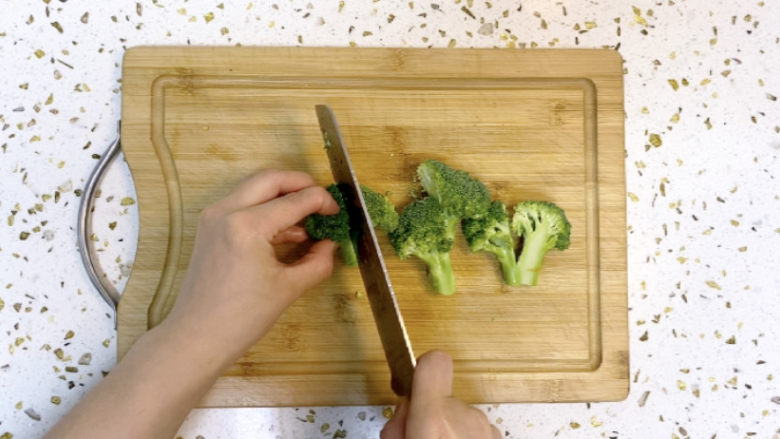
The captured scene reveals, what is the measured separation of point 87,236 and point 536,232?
1102 millimetres

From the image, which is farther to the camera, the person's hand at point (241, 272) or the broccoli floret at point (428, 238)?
the broccoli floret at point (428, 238)

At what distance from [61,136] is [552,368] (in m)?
1.36

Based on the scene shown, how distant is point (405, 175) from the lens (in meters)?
1.49

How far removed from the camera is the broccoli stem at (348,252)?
1.42 metres

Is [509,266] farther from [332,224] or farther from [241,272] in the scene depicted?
[241,272]

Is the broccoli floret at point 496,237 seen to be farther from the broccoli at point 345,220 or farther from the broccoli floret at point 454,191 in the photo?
the broccoli at point 345,220

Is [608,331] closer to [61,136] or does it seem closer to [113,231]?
[113,231]

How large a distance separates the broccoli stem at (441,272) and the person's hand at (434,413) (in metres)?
0.19

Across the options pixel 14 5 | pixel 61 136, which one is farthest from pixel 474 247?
pixel 14 5

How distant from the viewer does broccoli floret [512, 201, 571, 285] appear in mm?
1419

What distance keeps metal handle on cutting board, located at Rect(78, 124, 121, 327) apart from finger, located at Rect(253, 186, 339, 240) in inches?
18.0

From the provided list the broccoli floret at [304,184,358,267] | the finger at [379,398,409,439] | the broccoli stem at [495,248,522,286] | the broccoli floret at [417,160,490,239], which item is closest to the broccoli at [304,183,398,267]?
the broccoli floret at [304,184,358,267]

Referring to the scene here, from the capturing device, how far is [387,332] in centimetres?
138

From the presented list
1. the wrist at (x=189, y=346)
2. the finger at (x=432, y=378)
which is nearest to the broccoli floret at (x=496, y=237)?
the finger at (x=432, y=378)
